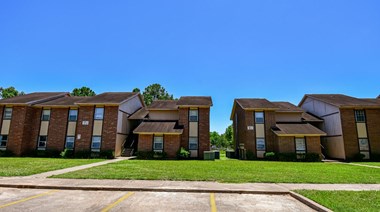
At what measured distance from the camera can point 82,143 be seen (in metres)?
22.3

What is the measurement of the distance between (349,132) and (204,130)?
15688mm

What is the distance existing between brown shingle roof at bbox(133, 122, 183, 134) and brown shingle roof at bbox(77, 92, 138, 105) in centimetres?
399

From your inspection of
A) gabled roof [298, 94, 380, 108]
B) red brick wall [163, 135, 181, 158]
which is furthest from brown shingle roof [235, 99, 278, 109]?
red brick wall [163, 135, 181, 158]

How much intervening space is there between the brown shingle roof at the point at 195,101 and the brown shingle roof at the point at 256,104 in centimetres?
421

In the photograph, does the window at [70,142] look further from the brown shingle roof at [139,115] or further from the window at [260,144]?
the window at [260,144]

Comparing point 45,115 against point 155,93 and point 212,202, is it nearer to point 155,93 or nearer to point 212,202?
point 212,202

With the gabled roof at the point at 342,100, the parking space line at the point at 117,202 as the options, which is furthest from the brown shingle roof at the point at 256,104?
the parking space line at the point at 117,202

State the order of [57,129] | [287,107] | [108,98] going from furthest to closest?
[287,107] → [108,98] → [57,129]

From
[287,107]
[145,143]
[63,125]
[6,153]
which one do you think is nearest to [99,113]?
[63,125]

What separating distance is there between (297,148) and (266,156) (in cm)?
342

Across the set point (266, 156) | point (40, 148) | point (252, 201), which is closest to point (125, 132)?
point (40, 148)

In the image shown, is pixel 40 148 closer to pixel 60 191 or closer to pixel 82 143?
pixel 82 143

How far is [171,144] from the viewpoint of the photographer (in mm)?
21719

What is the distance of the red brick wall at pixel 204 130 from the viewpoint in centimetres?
2253
